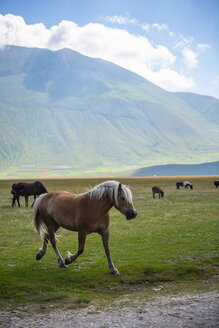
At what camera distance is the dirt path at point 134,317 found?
6211 millimetres

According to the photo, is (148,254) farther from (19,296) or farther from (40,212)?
(19,296)

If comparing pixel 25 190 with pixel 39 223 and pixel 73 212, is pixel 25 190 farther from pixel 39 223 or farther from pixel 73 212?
pixel 73 212

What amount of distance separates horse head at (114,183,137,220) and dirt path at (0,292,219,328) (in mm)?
2758

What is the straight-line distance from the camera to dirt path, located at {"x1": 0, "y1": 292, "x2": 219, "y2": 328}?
621cm

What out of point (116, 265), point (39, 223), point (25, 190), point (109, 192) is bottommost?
point (116, 265)

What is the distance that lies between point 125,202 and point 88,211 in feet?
3.68

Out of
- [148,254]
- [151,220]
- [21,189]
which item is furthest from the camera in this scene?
[21,189]

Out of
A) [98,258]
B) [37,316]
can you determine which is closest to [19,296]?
[37,316]

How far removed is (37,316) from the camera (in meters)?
6.70

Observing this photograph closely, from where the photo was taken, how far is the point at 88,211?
9.62m

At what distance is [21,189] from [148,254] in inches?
866

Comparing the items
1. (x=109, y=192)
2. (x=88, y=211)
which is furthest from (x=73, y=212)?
(x=109, y=192)

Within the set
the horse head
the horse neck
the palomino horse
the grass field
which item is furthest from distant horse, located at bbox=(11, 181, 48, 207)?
the horse head

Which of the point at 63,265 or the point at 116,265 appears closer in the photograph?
the point at 63,265
